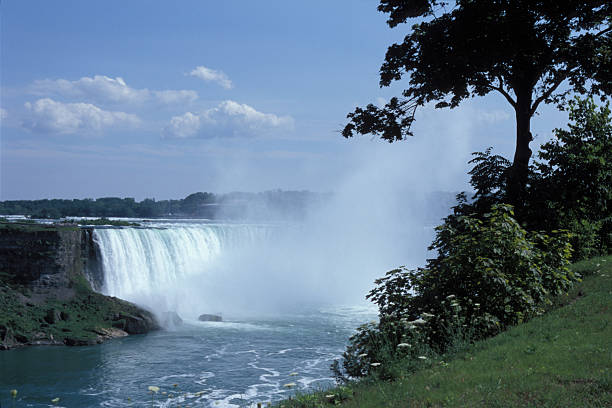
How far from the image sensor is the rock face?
64.4 feet

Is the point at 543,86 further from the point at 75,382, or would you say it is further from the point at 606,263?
the point at 75,382

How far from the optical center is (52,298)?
70.9 feet

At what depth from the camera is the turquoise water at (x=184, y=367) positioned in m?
12.9

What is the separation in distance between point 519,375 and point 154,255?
2498cm

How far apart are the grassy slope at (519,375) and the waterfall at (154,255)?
21781mm

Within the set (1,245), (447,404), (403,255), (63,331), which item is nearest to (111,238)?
(1,245)

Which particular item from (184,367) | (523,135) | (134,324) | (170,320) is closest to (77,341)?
(134,324)

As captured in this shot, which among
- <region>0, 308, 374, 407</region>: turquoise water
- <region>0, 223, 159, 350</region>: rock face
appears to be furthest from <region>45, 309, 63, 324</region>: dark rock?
<region>0, 308, 374, 407</region>: turquoise water

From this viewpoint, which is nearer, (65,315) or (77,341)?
(77,341)

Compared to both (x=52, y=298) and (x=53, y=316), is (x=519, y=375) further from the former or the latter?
(x=52, y=298)

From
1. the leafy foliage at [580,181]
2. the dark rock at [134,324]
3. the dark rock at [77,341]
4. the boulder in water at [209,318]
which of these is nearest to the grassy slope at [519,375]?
the leafy foliage at [580,181]

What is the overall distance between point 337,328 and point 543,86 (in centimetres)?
1221

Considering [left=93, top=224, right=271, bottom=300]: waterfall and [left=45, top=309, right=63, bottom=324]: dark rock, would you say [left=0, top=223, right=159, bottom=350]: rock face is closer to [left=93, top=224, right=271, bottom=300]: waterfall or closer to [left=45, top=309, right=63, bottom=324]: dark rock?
[left=45, top=309, right=63, bottom=324]: dark rock

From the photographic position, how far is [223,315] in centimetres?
2586
